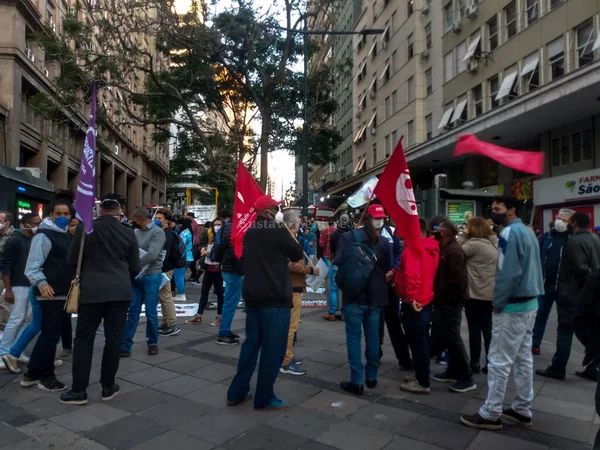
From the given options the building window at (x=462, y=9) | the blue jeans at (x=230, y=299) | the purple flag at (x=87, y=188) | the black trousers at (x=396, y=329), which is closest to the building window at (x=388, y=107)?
the building window at (x=462, y=9)

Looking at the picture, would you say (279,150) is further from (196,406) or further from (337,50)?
(337,50)

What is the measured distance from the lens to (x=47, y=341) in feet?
15.3

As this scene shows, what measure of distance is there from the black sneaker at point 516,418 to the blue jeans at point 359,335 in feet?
4.09

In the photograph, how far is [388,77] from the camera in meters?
34.1

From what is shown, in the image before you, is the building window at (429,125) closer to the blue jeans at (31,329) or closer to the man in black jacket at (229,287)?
the man in black jacket at (229,287)

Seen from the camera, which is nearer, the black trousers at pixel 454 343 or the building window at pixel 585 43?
the black trousers at pixel 454 343

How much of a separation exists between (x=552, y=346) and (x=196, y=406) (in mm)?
5154

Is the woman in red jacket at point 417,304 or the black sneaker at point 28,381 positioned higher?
the woman in red jacket at point 417,304

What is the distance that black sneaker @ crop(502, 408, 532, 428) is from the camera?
13.3 ft

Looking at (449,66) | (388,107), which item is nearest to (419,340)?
(449,66)

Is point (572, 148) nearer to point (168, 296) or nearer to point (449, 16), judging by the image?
point (449, 16)

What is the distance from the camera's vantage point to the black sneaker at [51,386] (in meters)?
4.71

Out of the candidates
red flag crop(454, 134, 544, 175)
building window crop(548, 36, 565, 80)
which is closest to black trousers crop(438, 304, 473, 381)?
red flag crop(454, 134, 544, 175)

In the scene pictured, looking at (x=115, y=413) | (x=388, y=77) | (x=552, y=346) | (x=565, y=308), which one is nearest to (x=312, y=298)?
(x=552, y=346)
